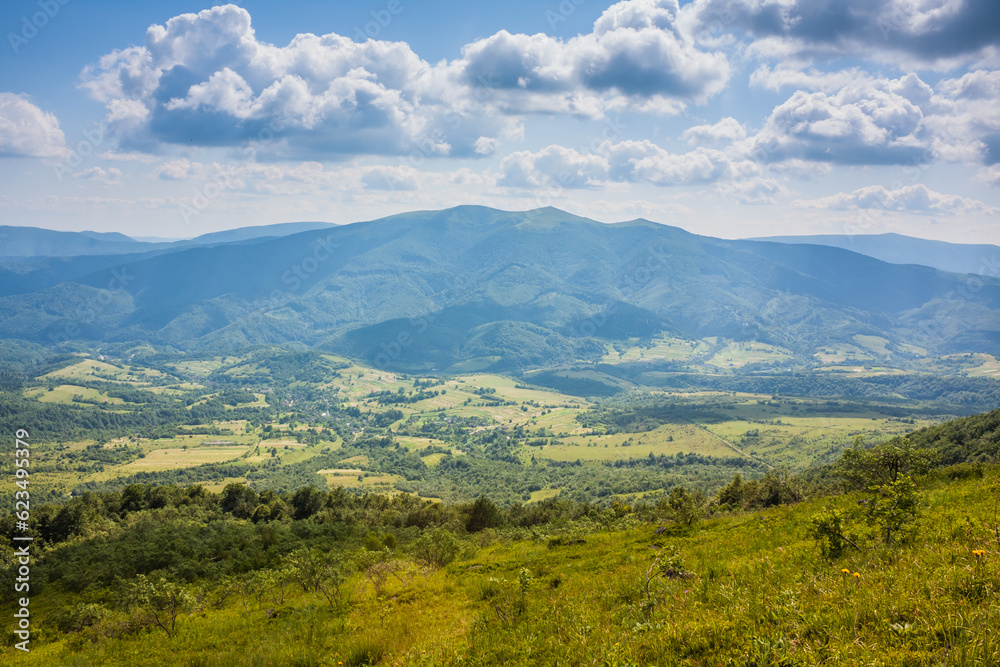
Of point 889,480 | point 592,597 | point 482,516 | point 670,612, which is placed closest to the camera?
point 670,612

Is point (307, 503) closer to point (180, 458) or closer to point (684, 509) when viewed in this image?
point (684, 509)

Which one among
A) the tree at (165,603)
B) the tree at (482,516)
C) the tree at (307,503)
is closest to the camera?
the tree at (165,603)

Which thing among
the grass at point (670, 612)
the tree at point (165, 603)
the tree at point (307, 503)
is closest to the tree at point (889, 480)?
the grass at point (670, 612)

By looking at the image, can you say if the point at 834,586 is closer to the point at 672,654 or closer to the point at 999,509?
the point at 672,654

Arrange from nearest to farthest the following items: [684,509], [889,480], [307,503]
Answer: [889,480]
[684,509]
[307,503]

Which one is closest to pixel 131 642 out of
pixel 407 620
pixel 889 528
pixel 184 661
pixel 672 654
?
pixel 184 661

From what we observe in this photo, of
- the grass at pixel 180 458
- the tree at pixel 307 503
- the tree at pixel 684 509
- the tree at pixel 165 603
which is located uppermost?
the tree at pixel 684 509

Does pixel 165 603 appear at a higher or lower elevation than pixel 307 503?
higher

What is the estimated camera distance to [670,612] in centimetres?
753

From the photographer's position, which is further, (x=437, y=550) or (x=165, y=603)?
(x=437, y=550)

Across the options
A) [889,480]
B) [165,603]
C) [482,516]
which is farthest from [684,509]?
[482,516]

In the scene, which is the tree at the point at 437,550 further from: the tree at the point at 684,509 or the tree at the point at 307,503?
the tree at the point at 307,503

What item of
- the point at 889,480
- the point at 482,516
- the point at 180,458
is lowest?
the point at 180,458

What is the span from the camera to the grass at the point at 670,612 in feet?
17.8
